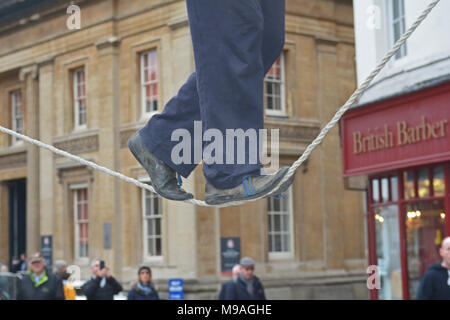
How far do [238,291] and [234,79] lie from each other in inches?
396

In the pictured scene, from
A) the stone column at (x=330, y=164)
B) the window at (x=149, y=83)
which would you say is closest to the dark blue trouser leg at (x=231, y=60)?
the window at (x=149, y=83)

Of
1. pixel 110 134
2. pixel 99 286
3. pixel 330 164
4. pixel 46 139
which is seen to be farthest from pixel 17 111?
pixel 99 286

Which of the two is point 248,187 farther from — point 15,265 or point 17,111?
point 17,111

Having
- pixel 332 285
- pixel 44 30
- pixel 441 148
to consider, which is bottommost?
pixel 332 285

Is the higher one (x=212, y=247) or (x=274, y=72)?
(x=274, y=72)

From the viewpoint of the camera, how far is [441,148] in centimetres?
1224

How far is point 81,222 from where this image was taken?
24.9 metres

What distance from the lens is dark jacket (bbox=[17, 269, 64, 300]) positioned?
32.3 feet

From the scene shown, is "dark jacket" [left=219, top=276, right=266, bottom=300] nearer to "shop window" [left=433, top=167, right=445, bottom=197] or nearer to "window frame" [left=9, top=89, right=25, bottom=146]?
"shop window" [left=433, top=167, right=445, bottom=197]

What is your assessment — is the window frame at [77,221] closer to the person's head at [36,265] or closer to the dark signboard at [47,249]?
the dark signboard at [47,249]

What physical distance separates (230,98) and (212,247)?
1969 cm

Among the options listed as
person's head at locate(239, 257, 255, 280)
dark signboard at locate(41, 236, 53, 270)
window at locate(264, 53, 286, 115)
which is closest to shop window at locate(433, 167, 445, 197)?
person's head at locate(239, 257, 255, 280)
